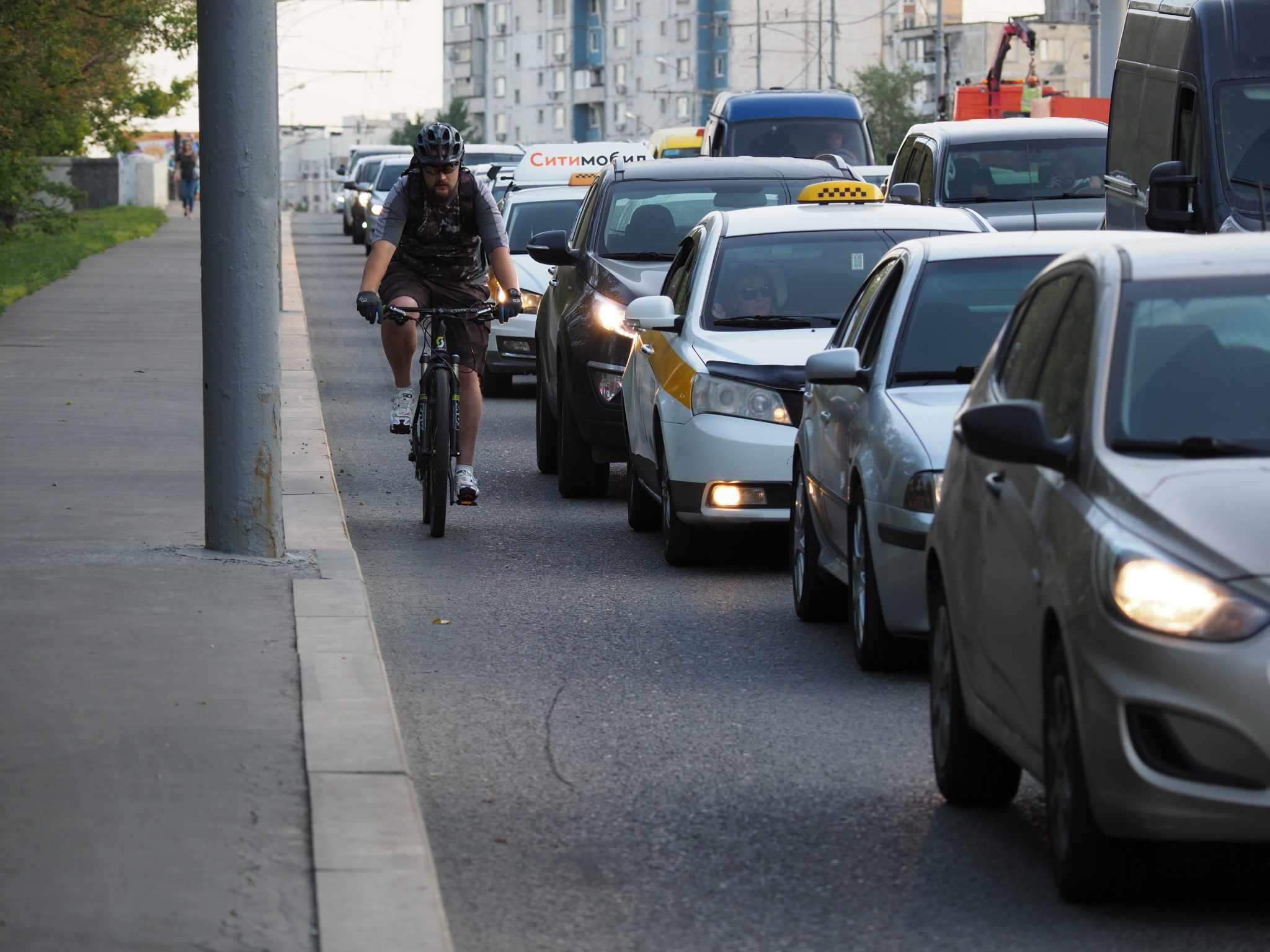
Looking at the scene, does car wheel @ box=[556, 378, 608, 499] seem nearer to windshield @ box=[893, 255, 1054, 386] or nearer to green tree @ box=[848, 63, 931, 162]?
windshield @ box=[893, 255, 1054, 386]

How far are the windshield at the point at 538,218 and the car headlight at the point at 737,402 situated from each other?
11.3m

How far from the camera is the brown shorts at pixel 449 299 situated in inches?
469

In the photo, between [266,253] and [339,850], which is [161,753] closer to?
[339,850]

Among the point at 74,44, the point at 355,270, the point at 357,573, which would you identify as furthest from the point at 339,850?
the point at 355,270

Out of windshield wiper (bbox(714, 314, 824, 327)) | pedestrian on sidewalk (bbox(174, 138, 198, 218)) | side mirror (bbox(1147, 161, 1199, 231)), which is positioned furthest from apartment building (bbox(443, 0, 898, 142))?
windshield wiper (bbox(714, 314, 824, 327))

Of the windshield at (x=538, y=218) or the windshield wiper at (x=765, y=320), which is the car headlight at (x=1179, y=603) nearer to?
the windshield wiper at (x=765, y=320)

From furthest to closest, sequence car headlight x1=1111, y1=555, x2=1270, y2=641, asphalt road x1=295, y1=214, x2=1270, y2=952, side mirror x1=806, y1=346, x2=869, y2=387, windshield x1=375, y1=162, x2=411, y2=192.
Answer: windshield x1=375, y1=162, x2=411, y2=192
side mirror x1=806, y1=346, x2=869, y2=387
asphalt road x1=295, y1=214, x2=1270, y2=952
car headlight x1=1111, y1=555, x2=1270, y2=641

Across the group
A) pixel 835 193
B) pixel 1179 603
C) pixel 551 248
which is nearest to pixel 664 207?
pixel 551 248

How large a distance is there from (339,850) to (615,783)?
1.25m

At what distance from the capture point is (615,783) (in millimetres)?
6578

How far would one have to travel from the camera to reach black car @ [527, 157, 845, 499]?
13273 millimetres

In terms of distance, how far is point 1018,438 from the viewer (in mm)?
5270

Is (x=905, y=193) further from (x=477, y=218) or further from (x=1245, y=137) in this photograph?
(x=477, y=218)

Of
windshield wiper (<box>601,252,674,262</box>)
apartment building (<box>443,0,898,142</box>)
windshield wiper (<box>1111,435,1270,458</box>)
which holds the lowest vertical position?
windshield wiper (<box>601,252,674,262</box>)
